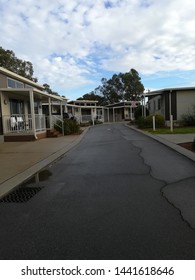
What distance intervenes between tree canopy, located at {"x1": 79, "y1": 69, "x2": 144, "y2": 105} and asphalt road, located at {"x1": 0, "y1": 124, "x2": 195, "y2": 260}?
84.5 metres

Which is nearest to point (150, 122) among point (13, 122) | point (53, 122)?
point (53, 122)

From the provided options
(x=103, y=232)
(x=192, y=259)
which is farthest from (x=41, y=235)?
(x=192, y=259)

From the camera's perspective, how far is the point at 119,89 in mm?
97875

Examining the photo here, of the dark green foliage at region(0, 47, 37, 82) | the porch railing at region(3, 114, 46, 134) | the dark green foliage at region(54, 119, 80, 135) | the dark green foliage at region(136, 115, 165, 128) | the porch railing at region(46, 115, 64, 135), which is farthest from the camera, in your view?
the dark green foliage at region(0, 47, 37, 82)

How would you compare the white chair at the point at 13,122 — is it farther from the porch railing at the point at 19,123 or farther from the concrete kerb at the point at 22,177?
the concrete kerb at the point at 22,177

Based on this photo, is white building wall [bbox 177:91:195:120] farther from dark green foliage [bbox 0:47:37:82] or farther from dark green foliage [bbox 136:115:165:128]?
dark green foliage [bbox 0:47:37:82]

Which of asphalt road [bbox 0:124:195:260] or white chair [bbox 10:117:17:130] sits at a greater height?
white chair [bbox 10:117:17:130]

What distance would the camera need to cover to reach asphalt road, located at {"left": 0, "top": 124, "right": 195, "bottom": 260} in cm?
375

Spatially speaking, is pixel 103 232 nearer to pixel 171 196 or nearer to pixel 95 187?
pixel 171 196

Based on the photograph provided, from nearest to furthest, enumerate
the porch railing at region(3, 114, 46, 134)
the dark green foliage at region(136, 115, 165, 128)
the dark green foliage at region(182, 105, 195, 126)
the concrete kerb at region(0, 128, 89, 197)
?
the concrete kerb at region(0, 128, 89, 197)
the porch railing at region(3, 114, 46, 134)
the dark green foliage at region(182, 105, 195, 126)
the dark green foliage at region(136, 115, 165, 128)

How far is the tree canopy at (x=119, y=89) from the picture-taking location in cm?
9381

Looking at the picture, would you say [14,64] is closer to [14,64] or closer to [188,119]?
[14,64]

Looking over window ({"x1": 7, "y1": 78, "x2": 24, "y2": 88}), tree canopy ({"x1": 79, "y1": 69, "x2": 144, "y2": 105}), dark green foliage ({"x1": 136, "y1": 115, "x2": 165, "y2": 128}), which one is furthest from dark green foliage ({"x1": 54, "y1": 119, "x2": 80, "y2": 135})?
tree canopy ({"x1": 79, "y1": 69, "x2": 144, "y2": 105})
